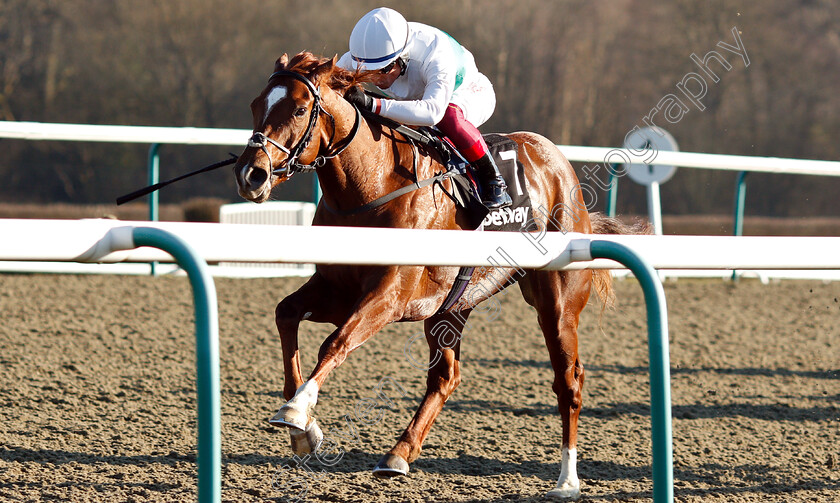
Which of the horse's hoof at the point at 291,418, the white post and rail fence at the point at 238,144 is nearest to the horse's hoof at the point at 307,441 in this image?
the horse's hoof at the point at 291,418

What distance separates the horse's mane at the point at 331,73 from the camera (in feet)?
9.80

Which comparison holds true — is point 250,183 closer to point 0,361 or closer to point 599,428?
point 599,428

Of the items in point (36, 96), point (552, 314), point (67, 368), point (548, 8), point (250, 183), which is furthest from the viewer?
point (548, 8)

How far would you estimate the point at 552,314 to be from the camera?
3.69m

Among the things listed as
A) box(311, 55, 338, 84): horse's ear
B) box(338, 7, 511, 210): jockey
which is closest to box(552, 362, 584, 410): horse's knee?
box(338, 7, 511, 210): jockey

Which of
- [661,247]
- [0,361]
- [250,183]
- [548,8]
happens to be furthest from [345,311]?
[548,8]

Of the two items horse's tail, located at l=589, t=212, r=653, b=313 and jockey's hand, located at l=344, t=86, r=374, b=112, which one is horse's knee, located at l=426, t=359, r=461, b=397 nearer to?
horse's tail, located at l=589, t=212, r=653, b=313

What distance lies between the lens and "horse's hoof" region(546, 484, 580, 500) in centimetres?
321

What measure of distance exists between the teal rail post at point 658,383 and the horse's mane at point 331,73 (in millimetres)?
1660

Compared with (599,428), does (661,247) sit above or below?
below

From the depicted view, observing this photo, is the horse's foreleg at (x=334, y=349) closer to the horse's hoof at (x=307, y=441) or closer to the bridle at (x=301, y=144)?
the horse's hoof at (x=307, y=441)

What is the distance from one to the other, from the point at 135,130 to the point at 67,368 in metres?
1.91

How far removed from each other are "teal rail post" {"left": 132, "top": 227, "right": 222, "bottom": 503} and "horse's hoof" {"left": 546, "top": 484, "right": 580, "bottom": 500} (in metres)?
2.09

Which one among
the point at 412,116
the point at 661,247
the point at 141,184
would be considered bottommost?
the point at 661,247
